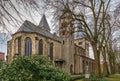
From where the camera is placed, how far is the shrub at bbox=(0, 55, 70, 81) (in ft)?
44.3

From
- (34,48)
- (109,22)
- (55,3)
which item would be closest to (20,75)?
(55,3)

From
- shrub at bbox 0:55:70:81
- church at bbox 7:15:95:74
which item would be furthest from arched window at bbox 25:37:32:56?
shrub at bbox 0:55:70:81

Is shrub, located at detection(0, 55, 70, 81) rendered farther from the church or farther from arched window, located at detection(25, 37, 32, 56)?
arched window, located at detection(25, 37, 32, 56)

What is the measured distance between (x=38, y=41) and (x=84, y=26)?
111 feet

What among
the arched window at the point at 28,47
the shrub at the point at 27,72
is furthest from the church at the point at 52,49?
the shrub at the point at 27,72

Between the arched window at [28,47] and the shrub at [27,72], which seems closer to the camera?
the shrub at [27,72]

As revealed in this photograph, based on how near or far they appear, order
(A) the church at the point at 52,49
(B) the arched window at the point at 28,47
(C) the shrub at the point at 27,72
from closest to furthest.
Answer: (C) the shrub at the point at 27,72
(A) the church at the point at 52,49
(B) the arched window at the point at 28,47

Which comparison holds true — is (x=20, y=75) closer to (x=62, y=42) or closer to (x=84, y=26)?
(x=84, y=26)

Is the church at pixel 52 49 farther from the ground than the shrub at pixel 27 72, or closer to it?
farther from the ground

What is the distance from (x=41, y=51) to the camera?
213 feet

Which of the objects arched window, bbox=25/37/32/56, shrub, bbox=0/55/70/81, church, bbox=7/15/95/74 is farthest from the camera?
arched window, bbox=25/37/32/56

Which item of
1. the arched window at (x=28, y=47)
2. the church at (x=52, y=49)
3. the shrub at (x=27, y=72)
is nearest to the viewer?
the shrub at (x=27, y=72)

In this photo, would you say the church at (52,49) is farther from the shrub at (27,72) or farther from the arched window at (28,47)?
the shrub at (27,72)

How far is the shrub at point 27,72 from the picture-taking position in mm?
13500
